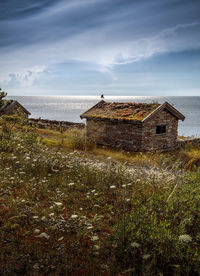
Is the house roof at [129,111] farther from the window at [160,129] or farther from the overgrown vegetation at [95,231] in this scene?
the overgrown vegetation at [95,231]

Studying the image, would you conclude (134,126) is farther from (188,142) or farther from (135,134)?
(188,142)

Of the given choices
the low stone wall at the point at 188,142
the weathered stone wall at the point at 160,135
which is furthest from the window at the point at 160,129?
the low stone wall at the point at 188,142

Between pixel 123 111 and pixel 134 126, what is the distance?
2.47m

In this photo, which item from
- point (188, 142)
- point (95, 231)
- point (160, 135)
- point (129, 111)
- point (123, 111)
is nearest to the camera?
point (95, 231)

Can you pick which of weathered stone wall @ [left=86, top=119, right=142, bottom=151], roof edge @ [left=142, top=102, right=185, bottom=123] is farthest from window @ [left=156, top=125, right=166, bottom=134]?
weathered stone wall @ [left=86, top=119, right=142, bottom=151]

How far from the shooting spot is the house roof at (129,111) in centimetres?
1773

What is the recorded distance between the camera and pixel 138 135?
17.5 metres

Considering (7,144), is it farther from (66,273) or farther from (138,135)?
(138,135)

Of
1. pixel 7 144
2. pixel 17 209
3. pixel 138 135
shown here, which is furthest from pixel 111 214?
pixel 138 135

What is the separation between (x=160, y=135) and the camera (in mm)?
18891

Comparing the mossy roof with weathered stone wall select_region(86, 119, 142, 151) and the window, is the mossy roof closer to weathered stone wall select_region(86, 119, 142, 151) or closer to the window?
weathered stone wall select_region(86, 119, 142, 151)

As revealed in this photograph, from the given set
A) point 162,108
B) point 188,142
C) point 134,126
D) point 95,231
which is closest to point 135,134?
point 134,126

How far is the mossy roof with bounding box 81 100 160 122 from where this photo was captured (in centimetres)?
1799

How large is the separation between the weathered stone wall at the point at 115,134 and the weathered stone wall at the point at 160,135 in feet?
2.03
